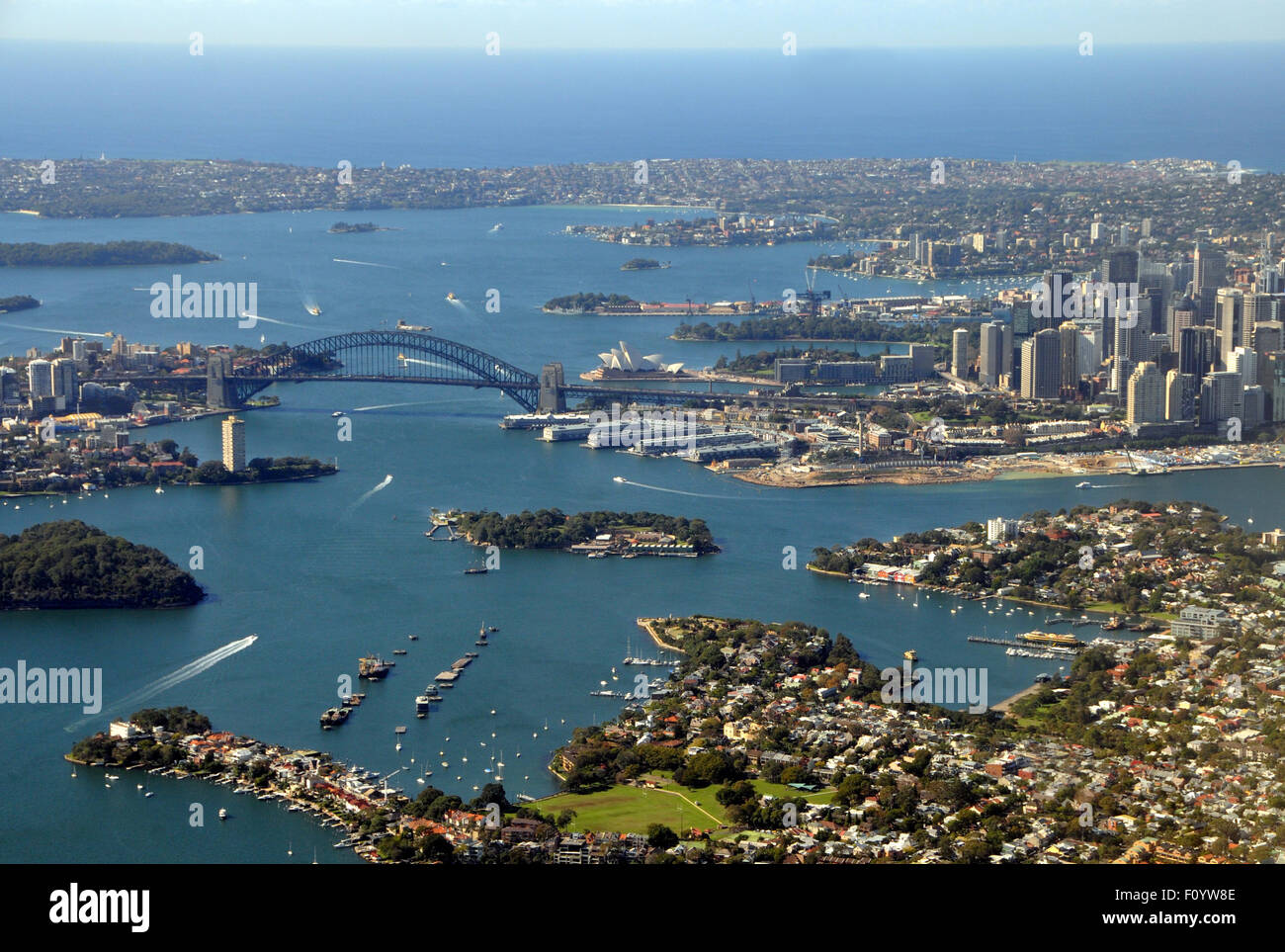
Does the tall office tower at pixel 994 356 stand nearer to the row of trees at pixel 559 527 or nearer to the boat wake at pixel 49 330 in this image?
the row of trees at pixel 559 527

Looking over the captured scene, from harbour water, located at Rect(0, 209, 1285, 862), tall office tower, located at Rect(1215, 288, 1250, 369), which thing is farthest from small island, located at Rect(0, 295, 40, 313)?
tall office tower, located at Rect(1215, 288, 1250, 369)

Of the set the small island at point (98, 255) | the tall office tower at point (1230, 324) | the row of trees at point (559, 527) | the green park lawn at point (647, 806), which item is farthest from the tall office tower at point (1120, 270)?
the green park lawn at point (647, 806)

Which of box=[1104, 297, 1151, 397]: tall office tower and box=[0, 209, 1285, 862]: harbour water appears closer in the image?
box=[0, 209, 1285, 862]: harbour water

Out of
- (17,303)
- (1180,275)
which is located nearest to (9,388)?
(17,303)

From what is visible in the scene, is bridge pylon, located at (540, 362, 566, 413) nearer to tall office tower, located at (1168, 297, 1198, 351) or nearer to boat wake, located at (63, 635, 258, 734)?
tall office tower, located at (1168, 297, 1198, 351)

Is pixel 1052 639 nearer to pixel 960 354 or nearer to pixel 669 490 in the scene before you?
pixel 669 490

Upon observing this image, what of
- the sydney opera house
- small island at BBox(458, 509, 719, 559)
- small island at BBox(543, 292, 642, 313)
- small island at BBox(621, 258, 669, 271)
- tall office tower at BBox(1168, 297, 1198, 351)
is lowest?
small island at BBox(458, 509, 719, 559)

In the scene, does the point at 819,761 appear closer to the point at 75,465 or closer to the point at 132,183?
the point at 75,465
